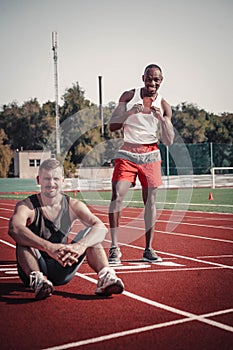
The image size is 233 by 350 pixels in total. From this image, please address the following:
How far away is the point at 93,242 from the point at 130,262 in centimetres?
205

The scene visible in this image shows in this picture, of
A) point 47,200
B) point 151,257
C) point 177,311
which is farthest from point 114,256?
point 177,311

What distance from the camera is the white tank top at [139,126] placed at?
634cm

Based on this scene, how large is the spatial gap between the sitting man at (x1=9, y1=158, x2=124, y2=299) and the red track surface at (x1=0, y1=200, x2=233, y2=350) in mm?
167

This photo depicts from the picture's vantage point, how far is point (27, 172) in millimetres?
55594

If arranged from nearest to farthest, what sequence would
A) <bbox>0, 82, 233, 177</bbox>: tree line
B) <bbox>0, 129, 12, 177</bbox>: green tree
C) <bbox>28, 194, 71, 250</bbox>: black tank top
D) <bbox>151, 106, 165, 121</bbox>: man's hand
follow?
<bbox>28, 194, 71, 250</bbox>: black tank top, <bbox>151, 106, 165, 121</bbox>: man's hand, <bbox>0, 129, 12, 177</bbox>: green tree, <bbox>0, 82, 233, 177</bbox>: tree line

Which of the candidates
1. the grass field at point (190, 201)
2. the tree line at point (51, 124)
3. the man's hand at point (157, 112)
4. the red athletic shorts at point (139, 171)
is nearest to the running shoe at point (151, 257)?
the red athletic shorts at point (139, 171)

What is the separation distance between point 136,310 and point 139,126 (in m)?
2.74

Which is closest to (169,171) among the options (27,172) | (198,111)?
(27,172)

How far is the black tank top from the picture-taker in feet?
15.7

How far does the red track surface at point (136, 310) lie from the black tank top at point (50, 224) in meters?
0.49

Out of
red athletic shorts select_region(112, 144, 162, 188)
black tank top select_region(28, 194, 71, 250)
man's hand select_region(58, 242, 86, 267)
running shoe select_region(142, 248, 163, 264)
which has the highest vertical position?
red athletic shorts select_region(112, 144, 162, 188)

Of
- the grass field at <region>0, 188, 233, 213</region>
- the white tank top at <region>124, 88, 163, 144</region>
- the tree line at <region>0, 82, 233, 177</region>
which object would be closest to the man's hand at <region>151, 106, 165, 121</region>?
the white tank top at <region>124, 88, 163, 144</region>

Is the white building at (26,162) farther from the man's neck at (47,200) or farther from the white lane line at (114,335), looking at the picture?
the white lane line at (114,335)

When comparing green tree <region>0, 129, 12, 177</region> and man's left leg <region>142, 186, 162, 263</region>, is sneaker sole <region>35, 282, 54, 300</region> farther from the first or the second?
green tree <region>0, 129, 12, 177</region>
